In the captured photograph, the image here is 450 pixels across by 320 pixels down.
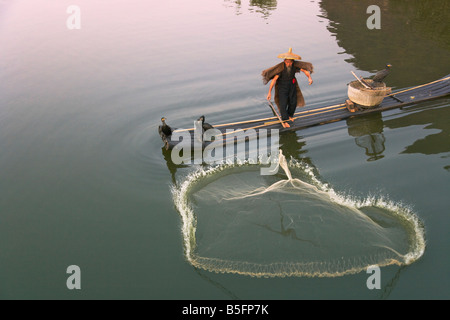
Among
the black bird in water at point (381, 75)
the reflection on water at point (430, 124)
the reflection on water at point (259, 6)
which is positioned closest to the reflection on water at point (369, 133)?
the reflection on water at point (430, 124)

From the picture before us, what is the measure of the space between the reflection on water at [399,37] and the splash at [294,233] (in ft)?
21.2

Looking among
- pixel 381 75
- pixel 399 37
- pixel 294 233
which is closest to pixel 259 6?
pixel 399 37

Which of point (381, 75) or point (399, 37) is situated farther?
point (399, 37)

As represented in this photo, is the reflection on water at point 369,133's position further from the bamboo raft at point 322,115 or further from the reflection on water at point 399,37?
the reflection on water at point 399,37

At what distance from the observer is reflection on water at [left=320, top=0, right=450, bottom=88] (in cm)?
1085

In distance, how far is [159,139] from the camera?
7758mm

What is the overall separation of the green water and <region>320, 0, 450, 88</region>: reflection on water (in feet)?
0.30

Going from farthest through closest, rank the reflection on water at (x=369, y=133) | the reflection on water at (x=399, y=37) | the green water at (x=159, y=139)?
1. the reflection on water at (x=399, y=37)
2. the reflection on water at (x=369, y=133)
3. the green water at (x=159, y=139)

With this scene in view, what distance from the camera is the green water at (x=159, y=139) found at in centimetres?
476

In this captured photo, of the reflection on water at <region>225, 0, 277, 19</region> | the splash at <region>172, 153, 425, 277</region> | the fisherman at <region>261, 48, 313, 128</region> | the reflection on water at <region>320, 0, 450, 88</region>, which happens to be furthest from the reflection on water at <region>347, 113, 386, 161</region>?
the reflection on water at <region>225, 0, 277, 19</region>

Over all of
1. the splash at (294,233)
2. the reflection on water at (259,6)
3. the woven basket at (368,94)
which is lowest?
the splash at (294,233)

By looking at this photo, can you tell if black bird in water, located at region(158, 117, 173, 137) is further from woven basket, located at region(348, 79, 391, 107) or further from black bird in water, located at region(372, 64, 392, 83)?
black bird in water, located at region(372, 64, 392, 83)

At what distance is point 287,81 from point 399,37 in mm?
9032

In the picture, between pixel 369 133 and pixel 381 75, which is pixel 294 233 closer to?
pixel 369 133
